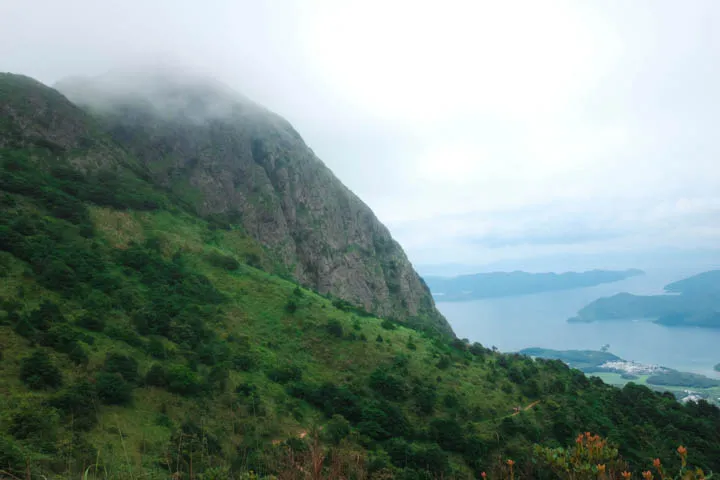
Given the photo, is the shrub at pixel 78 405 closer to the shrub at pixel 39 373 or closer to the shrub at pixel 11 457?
the shrub at pixel 39 373

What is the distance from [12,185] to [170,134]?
40.5m

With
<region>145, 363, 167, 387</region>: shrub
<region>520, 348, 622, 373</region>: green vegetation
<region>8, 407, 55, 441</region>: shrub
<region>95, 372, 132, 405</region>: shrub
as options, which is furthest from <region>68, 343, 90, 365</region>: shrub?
<region>520, 348, 622, 373</region>: green vegetation

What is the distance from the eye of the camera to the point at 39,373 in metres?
20.1

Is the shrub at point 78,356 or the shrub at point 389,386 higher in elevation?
the shrub at point 78,356

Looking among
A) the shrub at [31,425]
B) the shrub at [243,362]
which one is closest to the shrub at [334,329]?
the shrub at [243,362]

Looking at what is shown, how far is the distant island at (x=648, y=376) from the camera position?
92.6 m

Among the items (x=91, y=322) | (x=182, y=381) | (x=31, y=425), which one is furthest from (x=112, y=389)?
(x=91, y=322)

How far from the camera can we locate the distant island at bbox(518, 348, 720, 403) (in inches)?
3644

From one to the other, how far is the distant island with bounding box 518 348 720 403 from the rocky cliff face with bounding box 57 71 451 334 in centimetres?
5496

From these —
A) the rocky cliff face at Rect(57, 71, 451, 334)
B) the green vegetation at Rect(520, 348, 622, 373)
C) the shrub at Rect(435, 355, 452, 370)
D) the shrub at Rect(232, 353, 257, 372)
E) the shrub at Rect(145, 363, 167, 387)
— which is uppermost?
the rocky cliff face at Rect(57, 71, 451, 334)

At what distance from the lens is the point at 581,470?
16.3 feet

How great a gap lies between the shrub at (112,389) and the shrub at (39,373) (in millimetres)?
1848

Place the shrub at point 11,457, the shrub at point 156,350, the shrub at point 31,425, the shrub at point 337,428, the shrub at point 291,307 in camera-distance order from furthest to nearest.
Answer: the shrub at point 291,307 → the shrub at point 156,350 → the shrub at point 337,428 → the shrub at point 31,425 → the shrub at point 11,457

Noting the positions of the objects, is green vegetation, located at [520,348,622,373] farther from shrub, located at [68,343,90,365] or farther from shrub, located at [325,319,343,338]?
shrub, located at [68,343,90,365]
